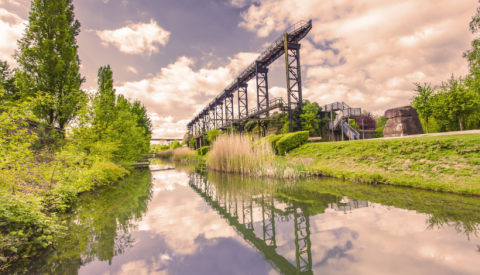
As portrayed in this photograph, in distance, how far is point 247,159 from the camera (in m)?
10.0

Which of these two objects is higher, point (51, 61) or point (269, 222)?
point (51, 61)

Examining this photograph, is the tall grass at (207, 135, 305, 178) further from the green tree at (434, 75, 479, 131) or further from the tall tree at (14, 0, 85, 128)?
the green tree at (434, 75, 479, 131)

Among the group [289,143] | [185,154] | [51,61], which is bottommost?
[185,154]

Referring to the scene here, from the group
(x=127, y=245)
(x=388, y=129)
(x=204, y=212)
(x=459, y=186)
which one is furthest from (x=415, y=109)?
(x=127, y=245)

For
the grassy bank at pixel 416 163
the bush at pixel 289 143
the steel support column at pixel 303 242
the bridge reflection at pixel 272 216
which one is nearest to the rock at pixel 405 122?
the bush at pixel 289 143

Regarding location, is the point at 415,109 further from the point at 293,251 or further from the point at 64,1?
the point at 64,1

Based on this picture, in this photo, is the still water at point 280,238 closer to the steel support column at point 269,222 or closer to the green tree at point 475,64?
the steel support column at point 269,222

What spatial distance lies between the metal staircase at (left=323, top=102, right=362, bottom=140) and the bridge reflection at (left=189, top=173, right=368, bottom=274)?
1638 centimetres

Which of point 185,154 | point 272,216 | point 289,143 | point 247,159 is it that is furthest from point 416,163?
point 185,154

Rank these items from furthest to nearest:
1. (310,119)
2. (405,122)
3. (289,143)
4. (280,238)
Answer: (310,119), (405,122), (289,143), (280,238)

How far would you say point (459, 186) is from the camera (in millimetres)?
4699

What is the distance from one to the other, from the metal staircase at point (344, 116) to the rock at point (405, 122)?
3347 mm

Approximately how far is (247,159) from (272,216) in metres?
6.22

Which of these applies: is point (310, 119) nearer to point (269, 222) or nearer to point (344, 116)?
point (344, 116)
